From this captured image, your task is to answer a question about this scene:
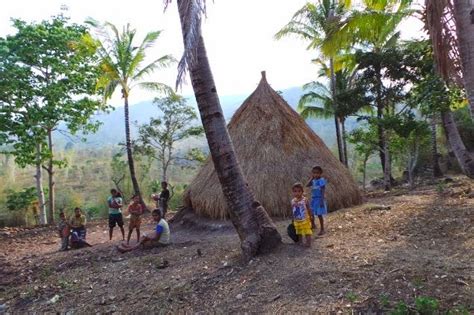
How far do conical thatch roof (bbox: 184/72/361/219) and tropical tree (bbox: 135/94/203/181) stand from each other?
8.49 metres

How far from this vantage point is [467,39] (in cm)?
525

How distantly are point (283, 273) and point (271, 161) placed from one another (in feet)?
17.5

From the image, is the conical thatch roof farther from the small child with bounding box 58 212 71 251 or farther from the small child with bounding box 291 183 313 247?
the small child with bounding box 291 183 313 247

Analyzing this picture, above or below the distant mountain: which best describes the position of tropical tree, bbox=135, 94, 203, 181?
below

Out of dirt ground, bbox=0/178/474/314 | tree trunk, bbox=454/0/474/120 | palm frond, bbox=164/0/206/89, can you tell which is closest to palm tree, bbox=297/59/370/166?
dirt ground, bbox=0/178/474/314

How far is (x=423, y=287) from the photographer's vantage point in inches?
179

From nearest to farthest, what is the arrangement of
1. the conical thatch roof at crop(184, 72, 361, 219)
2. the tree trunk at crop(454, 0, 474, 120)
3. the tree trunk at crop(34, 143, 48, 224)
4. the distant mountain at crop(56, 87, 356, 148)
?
the tree trunk at crop(454, 0, 474, 120)
the conical thatch roof at crop(184, 72, 361, 219)
the tree trunk at crop(34, 143, 48, 224)
the distant mountain at crop(56, 87, 356, 148)

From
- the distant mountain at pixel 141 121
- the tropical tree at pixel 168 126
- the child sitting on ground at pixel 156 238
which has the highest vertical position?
the distant mountain at pixel 141 121

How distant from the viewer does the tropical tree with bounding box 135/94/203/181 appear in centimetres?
2012

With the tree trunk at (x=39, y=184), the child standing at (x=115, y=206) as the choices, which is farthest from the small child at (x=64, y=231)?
the tree trunk at (x=39, y=184)

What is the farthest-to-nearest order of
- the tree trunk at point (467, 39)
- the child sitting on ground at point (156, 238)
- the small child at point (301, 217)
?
1. the child sitting on ground at point (156, 238)
2. the small child at point (301, 217)
3. the tree trunk at point (467, 39)

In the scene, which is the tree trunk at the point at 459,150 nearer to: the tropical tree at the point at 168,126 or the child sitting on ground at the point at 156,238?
the child sitting on ground at the point at 156,238

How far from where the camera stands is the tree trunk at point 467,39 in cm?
524

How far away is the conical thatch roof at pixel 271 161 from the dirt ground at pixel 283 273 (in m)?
1.19
